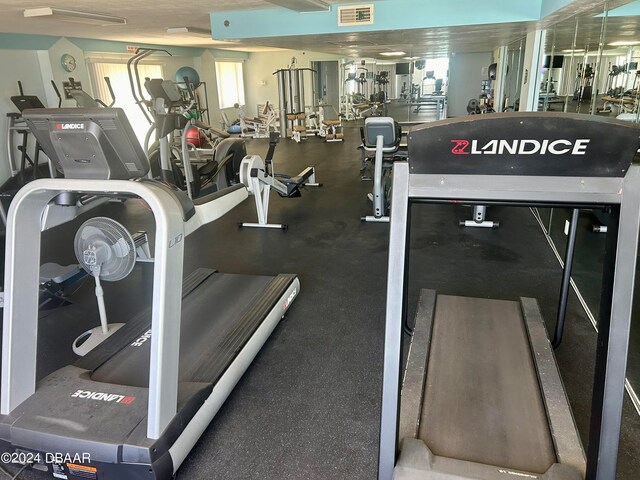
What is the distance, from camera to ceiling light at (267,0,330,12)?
4086 mm

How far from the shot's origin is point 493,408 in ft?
5.70

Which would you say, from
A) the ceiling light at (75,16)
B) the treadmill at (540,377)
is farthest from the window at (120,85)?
the treadmill at (540,377)

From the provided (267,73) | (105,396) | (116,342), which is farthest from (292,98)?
(105,396)

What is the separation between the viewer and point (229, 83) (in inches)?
480

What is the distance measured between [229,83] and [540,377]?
11.9 metres

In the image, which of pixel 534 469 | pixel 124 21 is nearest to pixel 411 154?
pixel 534 469

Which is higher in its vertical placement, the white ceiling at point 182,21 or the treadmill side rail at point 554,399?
the white ceiling at point 182,21

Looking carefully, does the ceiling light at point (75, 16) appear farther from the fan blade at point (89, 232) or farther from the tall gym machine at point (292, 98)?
the tall gym machine at point (292, 98)

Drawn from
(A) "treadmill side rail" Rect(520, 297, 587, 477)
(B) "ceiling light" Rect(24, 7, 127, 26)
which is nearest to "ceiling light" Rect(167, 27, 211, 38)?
(B) "ceiling light" Rect(24, 7, 127, 26)

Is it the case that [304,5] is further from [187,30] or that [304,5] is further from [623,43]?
[623,43]

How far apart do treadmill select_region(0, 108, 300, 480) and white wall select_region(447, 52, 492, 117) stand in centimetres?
968

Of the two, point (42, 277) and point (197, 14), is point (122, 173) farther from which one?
point (197, 14)

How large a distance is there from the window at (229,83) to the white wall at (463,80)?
5.68 m

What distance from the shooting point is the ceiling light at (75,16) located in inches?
158
